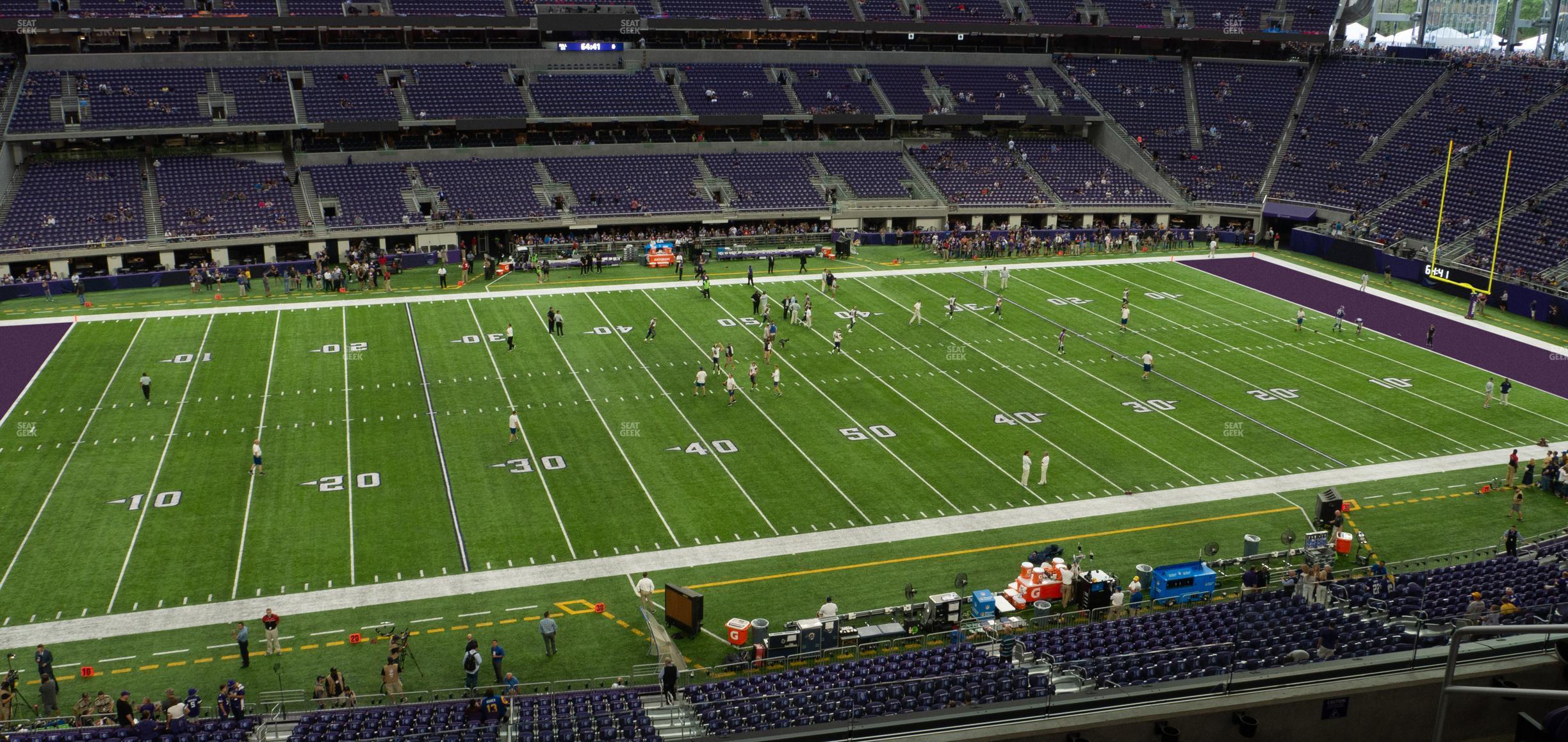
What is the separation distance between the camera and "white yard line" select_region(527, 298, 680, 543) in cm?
2914

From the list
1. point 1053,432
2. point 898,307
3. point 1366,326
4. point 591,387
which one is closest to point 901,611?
point 1053,432

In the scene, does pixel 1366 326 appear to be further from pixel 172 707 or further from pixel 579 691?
pixel 172 707

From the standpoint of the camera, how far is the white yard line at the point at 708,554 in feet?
79.5

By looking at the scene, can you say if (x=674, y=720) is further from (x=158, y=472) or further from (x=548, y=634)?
(x=158, y=472)

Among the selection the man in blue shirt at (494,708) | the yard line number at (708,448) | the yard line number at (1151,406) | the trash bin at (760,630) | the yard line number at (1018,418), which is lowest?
the trash bin at (760,630)

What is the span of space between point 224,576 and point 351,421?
990 centimetres

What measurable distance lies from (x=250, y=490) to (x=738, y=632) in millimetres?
14701

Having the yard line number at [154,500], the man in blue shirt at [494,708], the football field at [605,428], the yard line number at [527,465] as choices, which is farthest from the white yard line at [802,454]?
the yard line number at [154,500]

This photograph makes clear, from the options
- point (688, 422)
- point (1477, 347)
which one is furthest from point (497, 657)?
point (1477, 347)

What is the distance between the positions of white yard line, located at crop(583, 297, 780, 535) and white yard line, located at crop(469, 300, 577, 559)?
341 cm

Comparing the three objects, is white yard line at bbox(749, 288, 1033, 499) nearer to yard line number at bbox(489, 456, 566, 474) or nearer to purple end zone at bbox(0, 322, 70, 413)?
yard line number at bbox(489, 456, 566, 474)

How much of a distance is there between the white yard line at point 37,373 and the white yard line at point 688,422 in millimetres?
16925

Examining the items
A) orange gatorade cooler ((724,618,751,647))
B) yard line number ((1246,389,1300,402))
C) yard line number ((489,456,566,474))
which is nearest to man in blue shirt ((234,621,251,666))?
orange gatorade cooler ((724,618,751,647))

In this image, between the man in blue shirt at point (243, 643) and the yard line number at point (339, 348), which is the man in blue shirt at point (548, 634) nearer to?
the man in blue shirt at point (243, 643)
